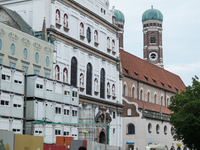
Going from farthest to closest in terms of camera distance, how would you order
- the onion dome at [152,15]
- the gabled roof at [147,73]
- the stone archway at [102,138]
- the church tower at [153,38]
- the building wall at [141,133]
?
the onion dome at [152,15], the church tower at [153,38], the gabled roof at [147,73], the building wall at [141,133], the stone archway at [102,138]

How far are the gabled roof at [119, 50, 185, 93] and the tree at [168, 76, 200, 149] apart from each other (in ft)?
58.2

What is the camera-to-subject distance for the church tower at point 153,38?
113812 mm

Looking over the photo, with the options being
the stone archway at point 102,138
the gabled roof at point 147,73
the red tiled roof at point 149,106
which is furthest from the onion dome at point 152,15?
the stone archway at point 102,138

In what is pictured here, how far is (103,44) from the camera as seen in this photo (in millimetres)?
56156

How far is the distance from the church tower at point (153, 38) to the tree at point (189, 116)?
57.2 metres

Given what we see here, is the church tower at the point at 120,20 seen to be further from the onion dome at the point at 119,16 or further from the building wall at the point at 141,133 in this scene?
the building wall at the point at 141,133

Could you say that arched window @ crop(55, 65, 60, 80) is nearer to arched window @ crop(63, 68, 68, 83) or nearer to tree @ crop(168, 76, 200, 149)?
arched window @ crop(63, 68, 68, 83)

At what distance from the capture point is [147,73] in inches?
3263

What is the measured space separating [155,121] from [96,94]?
63.1ft

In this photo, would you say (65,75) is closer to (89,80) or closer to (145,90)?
(89,80)

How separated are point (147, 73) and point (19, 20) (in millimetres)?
43226

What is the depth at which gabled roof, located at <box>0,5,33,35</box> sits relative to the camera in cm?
4256

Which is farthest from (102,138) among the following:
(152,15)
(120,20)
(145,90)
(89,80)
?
(152,15)

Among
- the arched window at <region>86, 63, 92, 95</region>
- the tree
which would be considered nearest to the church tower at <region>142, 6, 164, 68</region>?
the tree
